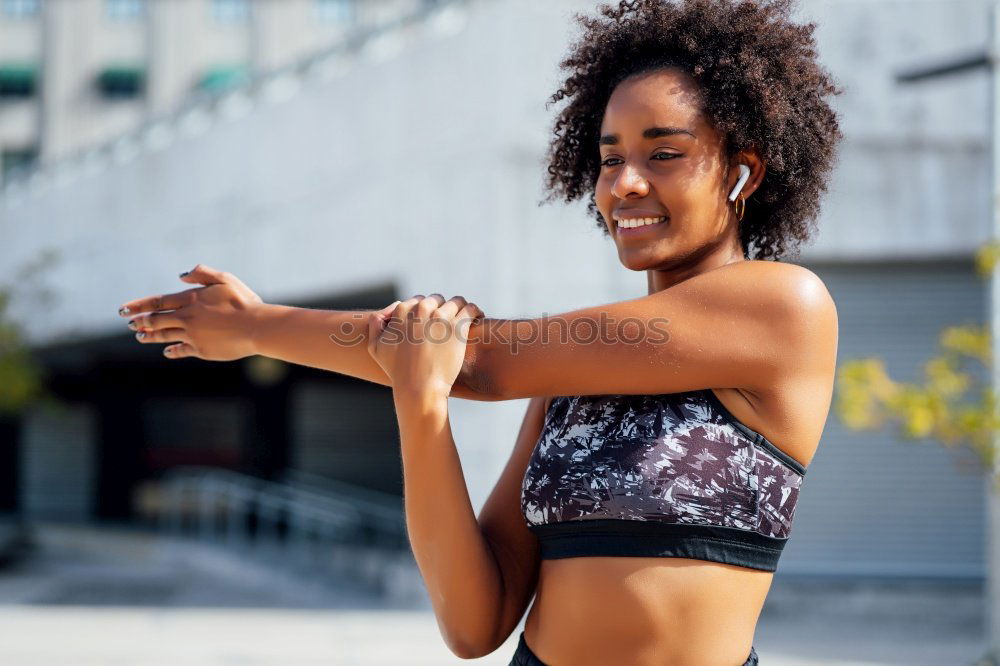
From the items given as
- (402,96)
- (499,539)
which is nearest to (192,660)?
(402,96)

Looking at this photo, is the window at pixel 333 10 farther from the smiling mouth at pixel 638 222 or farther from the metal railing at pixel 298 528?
the smiling mouth at pixel 638 222

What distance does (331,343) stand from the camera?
66.2 inches

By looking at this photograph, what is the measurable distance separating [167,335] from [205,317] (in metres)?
0.07

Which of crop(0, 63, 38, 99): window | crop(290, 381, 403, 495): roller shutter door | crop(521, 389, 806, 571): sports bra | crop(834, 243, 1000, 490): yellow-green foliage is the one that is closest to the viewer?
crop(521, 389, 806, 571): sports bra

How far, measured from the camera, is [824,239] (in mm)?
8992

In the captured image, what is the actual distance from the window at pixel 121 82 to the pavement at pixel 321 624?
22.5 m

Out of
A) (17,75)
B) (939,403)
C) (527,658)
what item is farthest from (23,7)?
(527,658)

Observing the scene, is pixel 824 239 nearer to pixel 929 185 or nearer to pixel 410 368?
pixel 929 185

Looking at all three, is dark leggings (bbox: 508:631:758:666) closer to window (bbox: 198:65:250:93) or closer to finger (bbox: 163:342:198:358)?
finger (bbox: 163:342:198:358)

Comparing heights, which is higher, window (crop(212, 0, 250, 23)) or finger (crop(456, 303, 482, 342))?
window (crop(212, 0, 250, 23))

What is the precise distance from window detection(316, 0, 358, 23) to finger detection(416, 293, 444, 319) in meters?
31.7

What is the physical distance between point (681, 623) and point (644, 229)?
1.73 ft

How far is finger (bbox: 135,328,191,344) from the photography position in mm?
1766

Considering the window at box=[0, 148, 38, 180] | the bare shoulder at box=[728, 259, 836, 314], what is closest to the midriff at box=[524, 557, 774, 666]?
the bare shoulder at box=[728, 259, 836, 314]
